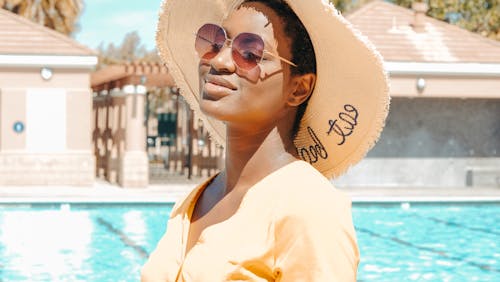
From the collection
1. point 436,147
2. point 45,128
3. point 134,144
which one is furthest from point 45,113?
point 436,147

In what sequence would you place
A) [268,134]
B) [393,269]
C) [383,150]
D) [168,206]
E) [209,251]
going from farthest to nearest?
[383,150] < [168,206] < [393,269] < [268,134] < [209,251]

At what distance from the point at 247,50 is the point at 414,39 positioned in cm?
2007

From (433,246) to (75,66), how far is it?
984cm

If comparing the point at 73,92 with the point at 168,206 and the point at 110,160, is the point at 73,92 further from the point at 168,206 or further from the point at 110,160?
the point at 168,206

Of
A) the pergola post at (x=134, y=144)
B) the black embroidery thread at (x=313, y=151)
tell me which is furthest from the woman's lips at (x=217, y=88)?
the pergola post at (x=134, y=144)

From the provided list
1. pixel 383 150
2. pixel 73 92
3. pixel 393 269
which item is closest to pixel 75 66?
pixel 73 92

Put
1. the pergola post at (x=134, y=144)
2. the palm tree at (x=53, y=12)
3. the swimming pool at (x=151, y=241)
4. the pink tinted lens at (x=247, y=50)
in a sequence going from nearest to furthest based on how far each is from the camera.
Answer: the pink tinted lens at (x=247, y=50) < the swimming pool at (x=151, y=241) < the pergola post at (x=134, y=144) < the palm tree at (x=53, y=12)

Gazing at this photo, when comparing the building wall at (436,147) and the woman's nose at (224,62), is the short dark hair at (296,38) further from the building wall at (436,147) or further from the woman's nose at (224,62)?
the building wall at (436,147)

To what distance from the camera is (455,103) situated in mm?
21031

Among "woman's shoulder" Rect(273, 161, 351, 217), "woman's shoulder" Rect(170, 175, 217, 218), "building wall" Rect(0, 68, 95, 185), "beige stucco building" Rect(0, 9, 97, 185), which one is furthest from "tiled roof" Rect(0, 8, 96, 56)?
"woman's shoulder" Rect(273, 161, 351, 217)

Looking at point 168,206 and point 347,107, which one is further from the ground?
point 347,107

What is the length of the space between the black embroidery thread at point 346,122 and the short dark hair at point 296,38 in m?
0.12

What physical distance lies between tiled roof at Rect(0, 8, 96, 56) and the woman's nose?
1727cm

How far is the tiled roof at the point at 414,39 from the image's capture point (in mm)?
20359
